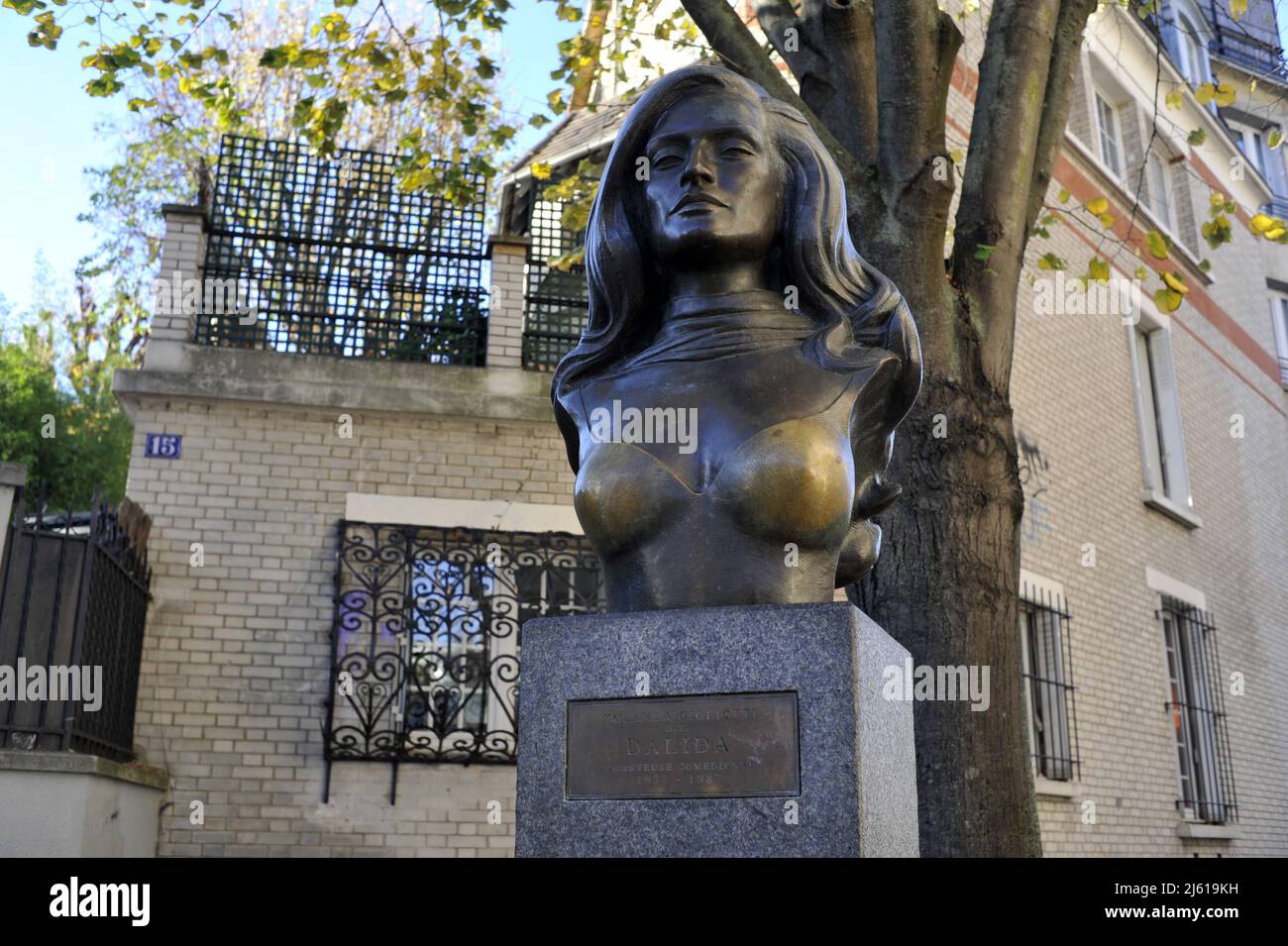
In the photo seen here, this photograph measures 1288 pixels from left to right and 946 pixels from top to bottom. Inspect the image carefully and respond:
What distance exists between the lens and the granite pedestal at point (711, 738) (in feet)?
9.09

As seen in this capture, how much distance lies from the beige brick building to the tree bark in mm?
2001

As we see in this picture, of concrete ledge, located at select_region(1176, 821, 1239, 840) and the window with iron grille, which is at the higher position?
the window with iron grille

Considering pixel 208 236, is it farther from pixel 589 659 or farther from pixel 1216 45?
pixel 1216 45

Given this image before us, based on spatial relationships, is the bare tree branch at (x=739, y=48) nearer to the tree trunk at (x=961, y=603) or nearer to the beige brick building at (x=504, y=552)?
the tree trunk at (x=961, y=603)

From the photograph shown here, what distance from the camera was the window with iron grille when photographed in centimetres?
1106

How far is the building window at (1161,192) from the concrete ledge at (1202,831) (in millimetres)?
7610

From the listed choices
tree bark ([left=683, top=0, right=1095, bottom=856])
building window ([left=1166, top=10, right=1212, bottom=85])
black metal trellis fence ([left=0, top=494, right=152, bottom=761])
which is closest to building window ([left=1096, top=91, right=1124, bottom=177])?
building window ([left=1166, top=10, right=1212, bottom=85])

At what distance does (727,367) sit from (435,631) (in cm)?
598

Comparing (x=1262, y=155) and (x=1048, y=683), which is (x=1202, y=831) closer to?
(x=1048, y=683)

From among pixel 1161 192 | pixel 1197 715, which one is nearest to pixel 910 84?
pixel 1197 715

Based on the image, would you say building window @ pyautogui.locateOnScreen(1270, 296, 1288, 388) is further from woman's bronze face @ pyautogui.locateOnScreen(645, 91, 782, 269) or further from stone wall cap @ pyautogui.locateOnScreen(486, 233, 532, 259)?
woman's bronze face @ pyautogui.locateOnScreen(645, 91, 782, 269)

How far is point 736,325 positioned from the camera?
133 inches

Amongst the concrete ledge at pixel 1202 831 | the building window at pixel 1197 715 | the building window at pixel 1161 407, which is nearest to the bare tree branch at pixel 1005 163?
the concrete ledge at pixel 1202 831

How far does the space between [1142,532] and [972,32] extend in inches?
220
